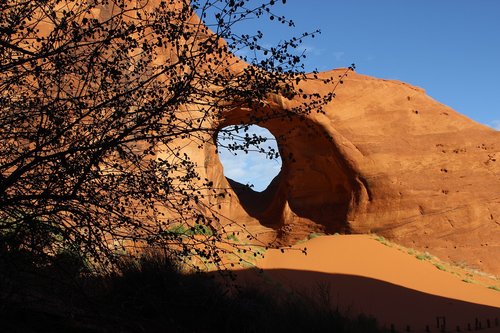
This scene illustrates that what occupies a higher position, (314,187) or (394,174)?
(394,174)

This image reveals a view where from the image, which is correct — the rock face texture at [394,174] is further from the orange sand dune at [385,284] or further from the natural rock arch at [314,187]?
the orange sand dune at [385,284]

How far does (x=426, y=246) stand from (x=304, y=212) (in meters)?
5.65

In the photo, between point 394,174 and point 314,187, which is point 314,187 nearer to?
point 314,187

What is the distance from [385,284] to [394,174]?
643cm

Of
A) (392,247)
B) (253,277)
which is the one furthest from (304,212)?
(253,277)

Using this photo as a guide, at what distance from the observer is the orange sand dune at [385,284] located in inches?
592

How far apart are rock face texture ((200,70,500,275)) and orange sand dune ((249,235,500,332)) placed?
1749mm

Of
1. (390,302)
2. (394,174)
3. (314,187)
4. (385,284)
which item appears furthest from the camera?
(314,187)

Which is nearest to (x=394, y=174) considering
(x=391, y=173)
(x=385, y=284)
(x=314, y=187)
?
(x=391, y=173)

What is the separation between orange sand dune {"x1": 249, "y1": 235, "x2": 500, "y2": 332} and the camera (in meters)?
15.0

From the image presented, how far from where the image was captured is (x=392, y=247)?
21266mm

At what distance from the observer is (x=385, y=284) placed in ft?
58.5

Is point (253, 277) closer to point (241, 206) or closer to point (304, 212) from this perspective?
point (304, 212)

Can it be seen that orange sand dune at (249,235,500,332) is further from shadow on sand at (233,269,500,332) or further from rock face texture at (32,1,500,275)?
rock face texture at (32,1,500,275)
